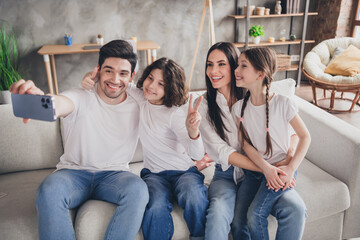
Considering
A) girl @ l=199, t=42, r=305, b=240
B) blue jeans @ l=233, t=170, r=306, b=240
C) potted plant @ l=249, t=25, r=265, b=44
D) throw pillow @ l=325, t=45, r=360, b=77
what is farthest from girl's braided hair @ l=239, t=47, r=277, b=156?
potted plant @ l=249, t=25, r=265, b=44

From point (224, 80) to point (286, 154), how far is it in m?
0.48

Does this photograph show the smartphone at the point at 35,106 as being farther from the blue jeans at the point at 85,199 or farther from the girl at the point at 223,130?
the girl at the point at 223,130

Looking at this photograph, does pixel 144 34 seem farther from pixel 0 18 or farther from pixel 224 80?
pixel 224 80

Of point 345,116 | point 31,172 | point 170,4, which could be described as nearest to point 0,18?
point 170,4

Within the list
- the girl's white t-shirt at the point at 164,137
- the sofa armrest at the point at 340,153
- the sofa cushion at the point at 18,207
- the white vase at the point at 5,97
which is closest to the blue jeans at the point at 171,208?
the girl's white t-shirt at the point at 164,137

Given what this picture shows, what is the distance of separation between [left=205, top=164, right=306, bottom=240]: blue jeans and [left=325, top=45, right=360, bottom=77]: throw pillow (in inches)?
109

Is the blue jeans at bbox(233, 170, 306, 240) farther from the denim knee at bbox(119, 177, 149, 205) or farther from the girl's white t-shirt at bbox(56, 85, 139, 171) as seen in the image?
the girl's white t-shirt at bbox(56, 85, 139, 171)

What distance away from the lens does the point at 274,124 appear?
1592mm

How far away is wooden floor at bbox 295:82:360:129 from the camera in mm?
3585

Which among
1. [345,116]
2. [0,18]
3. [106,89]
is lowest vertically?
[345,116]

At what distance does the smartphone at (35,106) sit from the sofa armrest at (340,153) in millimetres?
1456

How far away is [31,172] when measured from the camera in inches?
74.6

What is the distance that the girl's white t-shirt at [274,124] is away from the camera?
62.0 inches

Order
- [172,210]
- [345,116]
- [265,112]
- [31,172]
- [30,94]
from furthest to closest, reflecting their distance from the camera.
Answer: [345,116] → [31,172] → [265,112] → [172,210] → [30,94]
